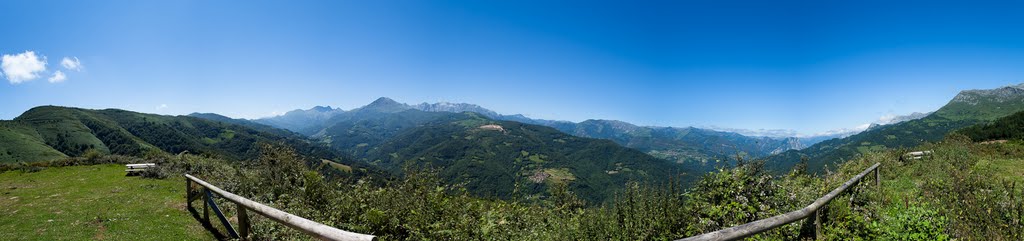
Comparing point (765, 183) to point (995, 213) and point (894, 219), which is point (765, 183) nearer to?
point (894, 219)

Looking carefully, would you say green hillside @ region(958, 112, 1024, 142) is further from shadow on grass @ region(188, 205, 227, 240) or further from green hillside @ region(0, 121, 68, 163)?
green hillside @ region(0, 121, 68, 163)

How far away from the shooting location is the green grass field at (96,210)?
8203mm

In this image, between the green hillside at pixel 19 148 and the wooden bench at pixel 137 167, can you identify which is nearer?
the wooden bench at pixel 137 167

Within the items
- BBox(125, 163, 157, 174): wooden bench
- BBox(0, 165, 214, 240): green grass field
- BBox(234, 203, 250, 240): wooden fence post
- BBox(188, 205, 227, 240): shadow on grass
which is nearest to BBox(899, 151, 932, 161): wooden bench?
BBox(234, 203, 250, 240): wooden fence post

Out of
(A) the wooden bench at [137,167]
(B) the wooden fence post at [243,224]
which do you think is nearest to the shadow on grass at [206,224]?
(B) the wooden fence post at [243,224]

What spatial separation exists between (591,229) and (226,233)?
7.83 m

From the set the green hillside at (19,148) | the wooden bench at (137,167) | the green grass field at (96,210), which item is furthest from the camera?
the green hillside at (19,148)

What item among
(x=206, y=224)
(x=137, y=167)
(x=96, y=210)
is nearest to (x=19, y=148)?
(x=137, y=167)

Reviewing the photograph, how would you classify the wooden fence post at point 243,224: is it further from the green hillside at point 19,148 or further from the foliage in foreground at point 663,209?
the green hillside at point 19,148

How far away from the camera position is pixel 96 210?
10.3 m

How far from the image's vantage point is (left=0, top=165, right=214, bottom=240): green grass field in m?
8.20

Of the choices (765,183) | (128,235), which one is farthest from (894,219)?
(128,235)

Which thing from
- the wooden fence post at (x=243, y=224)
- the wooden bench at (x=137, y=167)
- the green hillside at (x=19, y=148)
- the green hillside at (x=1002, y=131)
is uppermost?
the green hillside at (x=1002, y=131)

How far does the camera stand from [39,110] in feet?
638
